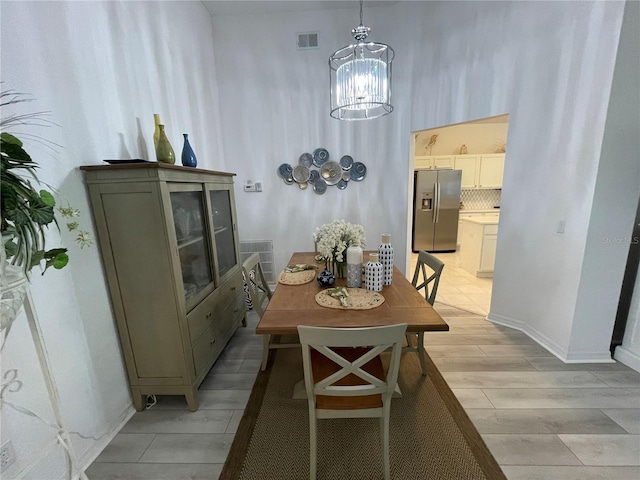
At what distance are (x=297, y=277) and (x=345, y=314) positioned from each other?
27.3 inches

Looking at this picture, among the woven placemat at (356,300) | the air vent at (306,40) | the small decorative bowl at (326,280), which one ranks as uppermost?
the air vent at (306,40)

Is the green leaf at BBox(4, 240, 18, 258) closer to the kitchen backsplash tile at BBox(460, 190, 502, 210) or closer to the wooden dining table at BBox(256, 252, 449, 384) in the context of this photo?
the wooden dining table at BBox(256, 252, 449, 384)

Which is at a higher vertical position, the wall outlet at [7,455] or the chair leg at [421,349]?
the wall outlet at [7,455]

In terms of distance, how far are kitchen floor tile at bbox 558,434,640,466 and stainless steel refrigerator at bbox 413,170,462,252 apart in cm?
442

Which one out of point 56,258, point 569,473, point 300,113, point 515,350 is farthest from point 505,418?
point 300,113

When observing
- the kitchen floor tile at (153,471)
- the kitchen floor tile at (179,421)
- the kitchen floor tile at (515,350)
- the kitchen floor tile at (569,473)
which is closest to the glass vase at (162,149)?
the kitchen floor tile at (179,421)

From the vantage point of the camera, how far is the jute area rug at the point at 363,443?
1.42m

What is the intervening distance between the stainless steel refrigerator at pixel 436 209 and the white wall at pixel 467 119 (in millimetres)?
2365

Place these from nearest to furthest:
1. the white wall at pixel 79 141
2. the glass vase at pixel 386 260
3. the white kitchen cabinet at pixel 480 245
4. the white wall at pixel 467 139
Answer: the white wall at pixel 79 141 < the glass vase at pixel 386 260 < the white kitchen cabinet at pixel 480 245 < the white wall at pixel 467 139

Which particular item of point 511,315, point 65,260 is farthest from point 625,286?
point 65,260

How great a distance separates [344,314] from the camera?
1.53m

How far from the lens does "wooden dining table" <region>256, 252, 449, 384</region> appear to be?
1.40m

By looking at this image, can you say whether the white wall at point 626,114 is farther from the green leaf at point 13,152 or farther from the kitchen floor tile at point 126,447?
the kitchen floor tile at point 126,447

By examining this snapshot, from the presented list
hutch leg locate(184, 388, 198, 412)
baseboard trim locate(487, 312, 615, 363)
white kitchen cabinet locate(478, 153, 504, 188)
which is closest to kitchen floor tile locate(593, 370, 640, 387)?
baseboard trim locate(487, 312, 615, 363)
